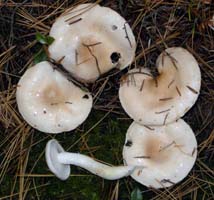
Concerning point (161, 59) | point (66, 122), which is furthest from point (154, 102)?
point (66, 122)

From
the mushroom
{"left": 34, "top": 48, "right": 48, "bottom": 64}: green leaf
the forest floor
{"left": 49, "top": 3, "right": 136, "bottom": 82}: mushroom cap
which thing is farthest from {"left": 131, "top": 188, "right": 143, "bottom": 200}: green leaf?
{"left": 34, "top": 48, "right": 48, "bottom": 64}: green leaf

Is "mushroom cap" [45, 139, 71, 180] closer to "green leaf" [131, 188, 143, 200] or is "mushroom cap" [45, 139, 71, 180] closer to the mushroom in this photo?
the mushroom

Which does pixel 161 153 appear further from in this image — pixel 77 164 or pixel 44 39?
pixel 44 39

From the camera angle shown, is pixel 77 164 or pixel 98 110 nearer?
pixel 77 164

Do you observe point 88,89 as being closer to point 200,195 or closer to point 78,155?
point 78,155

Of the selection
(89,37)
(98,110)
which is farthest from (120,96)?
(89,37)

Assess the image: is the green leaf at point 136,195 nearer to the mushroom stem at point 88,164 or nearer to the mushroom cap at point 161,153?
the mushroom cap at point 161,153

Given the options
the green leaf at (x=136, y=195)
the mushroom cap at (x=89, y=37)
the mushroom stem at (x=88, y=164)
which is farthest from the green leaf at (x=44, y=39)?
the green leaf at (x=136, y=195)
